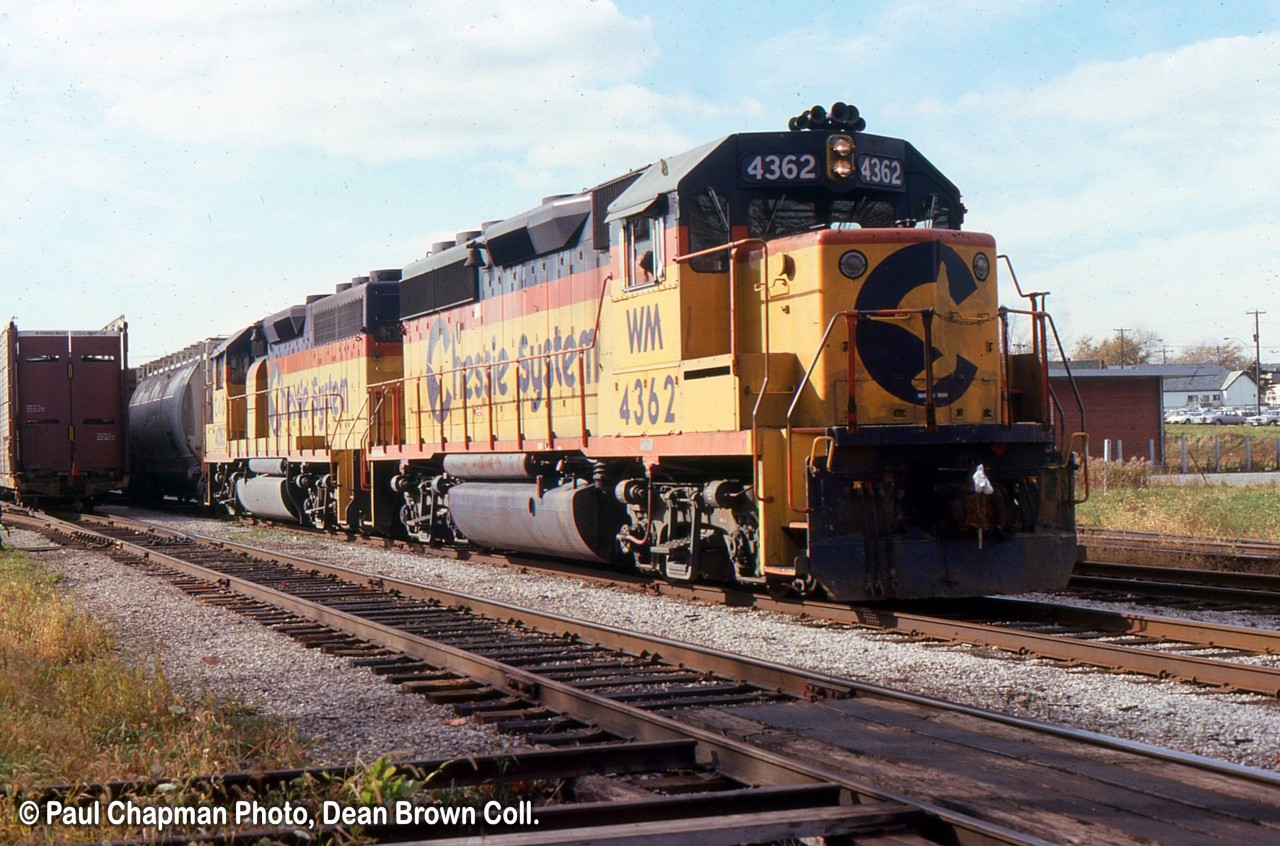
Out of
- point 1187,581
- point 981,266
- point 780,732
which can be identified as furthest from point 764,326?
point 1187,581

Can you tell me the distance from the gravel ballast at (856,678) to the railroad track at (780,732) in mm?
431

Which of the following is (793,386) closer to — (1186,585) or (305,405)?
(1186,585)

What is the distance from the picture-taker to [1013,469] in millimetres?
8953

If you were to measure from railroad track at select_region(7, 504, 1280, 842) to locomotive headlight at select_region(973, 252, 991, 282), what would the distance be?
153 inches

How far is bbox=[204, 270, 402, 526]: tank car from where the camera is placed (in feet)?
56.9

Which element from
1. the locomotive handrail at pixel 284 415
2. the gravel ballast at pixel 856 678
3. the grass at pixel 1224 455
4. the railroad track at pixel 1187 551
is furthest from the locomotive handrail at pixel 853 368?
the grass at pixel 1224 455

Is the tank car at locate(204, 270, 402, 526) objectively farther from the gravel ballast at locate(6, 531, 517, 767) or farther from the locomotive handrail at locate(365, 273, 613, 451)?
the gravel ballast at locate(6, 531, 517, 767)

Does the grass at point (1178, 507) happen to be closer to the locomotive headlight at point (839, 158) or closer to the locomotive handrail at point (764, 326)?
the locomotive headlight at point (839, 158)

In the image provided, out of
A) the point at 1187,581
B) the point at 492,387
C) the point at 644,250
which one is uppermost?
the point at 644,250

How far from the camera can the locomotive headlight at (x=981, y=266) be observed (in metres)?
9.24

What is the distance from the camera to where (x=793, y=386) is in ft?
29.8

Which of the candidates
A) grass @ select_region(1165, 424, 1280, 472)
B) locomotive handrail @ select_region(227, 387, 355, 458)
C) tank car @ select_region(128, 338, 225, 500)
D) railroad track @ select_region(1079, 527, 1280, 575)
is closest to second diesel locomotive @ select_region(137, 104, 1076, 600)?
railroad track @ select_region(1079, 527, 1280, 575)

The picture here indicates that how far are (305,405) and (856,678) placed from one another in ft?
47.9

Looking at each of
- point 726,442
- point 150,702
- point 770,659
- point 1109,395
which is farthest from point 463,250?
point 1109,395
